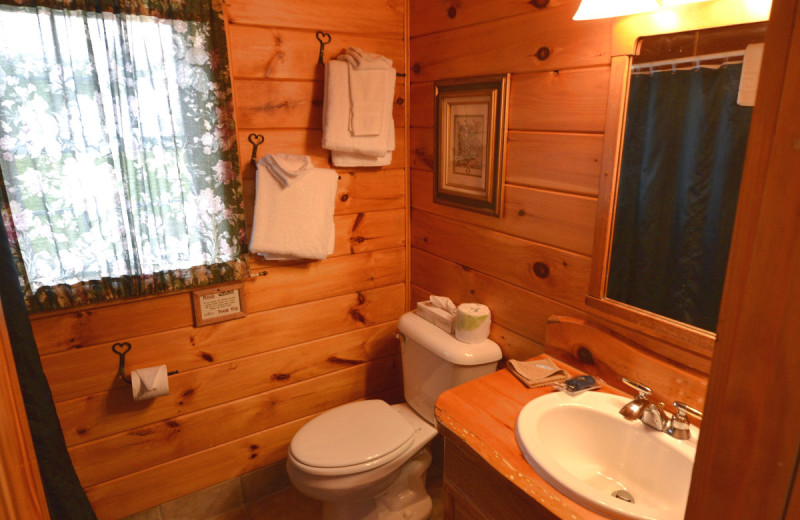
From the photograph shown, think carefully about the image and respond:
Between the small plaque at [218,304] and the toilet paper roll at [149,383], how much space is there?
0.21 meters

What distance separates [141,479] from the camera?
1.84 meters

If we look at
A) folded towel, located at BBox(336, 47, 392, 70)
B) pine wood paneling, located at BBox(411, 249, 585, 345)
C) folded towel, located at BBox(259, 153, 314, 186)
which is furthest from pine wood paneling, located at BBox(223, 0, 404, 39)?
pine wood paneling, located at BBox(411, 249, 585, 345)

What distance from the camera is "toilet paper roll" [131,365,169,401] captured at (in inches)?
65.5

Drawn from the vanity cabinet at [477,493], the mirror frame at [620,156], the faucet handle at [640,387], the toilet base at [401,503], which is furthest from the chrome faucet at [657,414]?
the toilet base at [401,503]

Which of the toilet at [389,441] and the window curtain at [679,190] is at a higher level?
the window curtain at [679,190]

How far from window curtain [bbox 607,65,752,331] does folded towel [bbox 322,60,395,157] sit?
2.99ft

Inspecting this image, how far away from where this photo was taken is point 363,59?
1799 mm

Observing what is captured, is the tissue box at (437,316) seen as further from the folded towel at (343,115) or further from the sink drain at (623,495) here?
the sink drain at (623,495)

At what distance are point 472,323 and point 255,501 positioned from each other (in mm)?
1231

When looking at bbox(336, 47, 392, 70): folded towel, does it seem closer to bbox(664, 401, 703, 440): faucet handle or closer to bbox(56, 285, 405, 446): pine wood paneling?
bbox(56, 285, 405, 446): pine wood paneling

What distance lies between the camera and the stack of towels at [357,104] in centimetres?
178

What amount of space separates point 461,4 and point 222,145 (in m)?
0.94

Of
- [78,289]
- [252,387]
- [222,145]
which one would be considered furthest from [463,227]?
[78,289]

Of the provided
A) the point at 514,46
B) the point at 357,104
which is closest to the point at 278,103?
the point at 357,104
